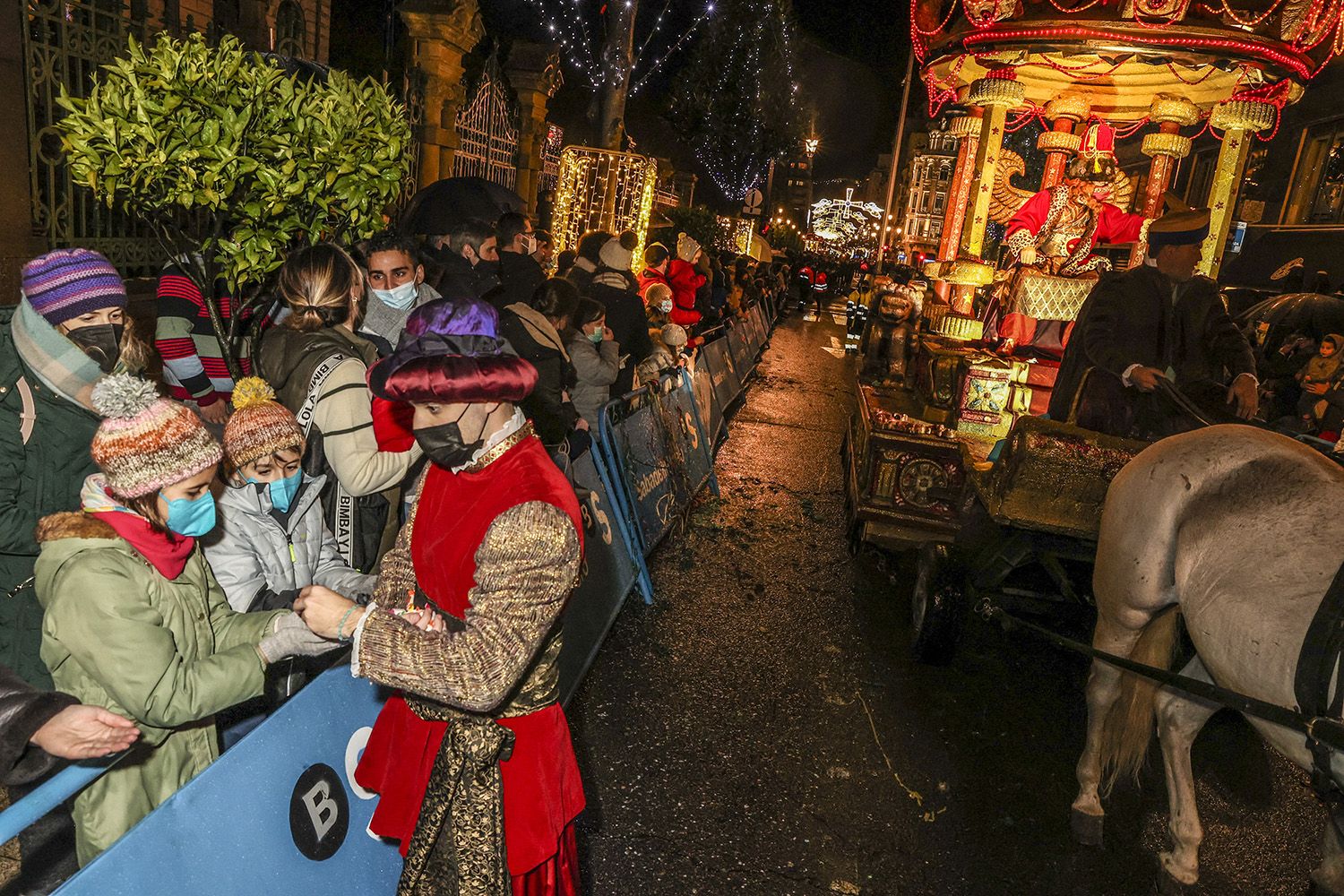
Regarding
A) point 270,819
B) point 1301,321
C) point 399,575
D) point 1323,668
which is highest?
point 1301,321

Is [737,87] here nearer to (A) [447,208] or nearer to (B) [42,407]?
(A) [447,208]

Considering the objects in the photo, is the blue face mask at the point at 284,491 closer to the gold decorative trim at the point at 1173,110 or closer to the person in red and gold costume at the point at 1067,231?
the person in red and gold costume at the point at 1067,231

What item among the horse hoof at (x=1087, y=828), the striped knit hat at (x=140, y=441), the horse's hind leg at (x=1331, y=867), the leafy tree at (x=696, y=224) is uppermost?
the leafy tree at (x=696, y=224)

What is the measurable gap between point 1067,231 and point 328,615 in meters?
10.0

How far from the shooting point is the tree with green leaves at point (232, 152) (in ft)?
9.82

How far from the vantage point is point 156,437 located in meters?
1.99

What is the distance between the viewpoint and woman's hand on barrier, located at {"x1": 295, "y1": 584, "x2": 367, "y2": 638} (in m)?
1.90

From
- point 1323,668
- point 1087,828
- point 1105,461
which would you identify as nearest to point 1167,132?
point 1105,461

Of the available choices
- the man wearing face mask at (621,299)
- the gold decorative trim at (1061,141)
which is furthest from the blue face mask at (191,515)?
the gold decorative trim at (1061,141)

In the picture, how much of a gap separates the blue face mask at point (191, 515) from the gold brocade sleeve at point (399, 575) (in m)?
0.47

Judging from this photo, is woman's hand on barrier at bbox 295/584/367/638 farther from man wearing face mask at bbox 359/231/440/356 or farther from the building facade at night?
the building facade at night

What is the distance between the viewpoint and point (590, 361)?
6242mm

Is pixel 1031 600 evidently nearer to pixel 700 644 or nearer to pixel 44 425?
pixel 700 644

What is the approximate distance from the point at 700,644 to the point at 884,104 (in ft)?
220
